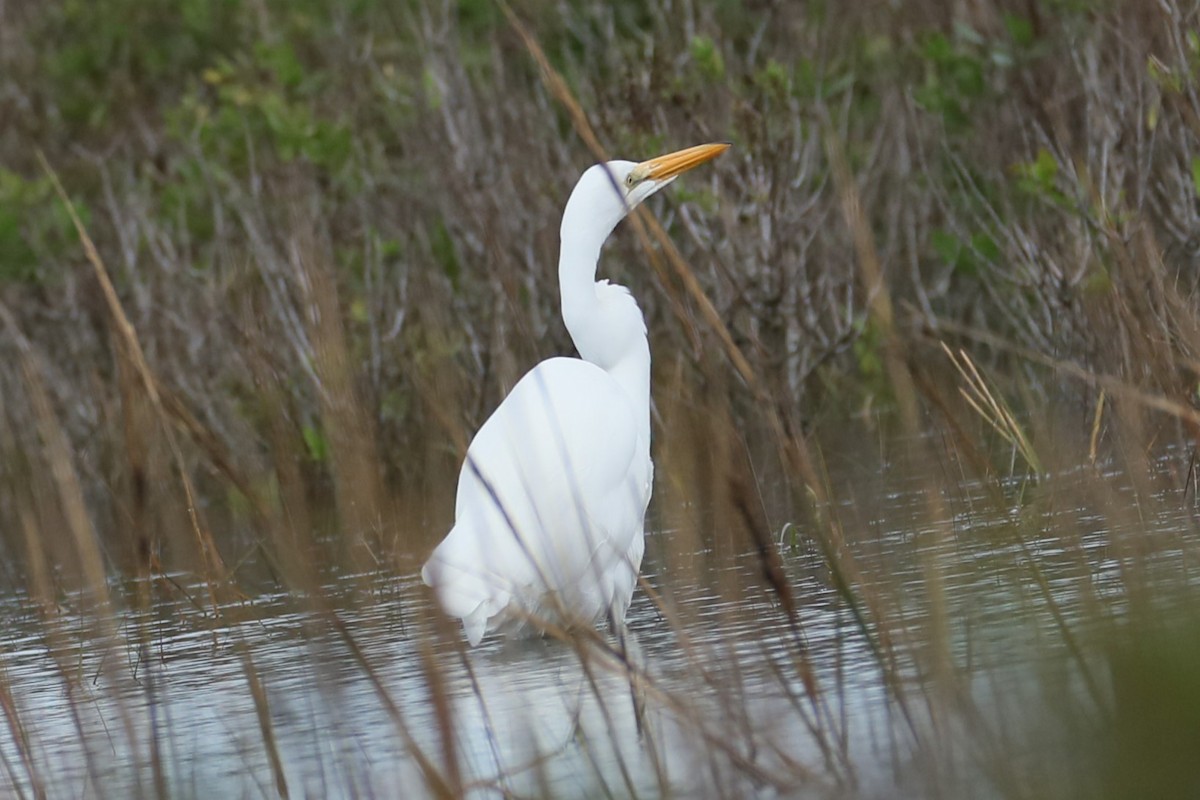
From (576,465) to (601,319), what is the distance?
744 millimetres

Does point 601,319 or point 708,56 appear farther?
point 708,56

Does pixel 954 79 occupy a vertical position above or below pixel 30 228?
below

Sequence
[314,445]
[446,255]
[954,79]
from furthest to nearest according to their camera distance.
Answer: [446,255], [954,79], [314,445]

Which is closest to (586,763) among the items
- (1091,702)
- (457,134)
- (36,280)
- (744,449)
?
(744,449)

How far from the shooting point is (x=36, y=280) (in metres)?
11.4

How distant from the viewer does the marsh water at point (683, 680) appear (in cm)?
267

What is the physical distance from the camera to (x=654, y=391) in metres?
8.10

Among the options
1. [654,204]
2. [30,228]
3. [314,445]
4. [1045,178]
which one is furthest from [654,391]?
[30,228]

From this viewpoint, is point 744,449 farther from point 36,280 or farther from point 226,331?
Answer: point 36,280

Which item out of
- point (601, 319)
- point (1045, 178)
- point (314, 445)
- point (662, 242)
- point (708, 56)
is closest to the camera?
point (662, 242)

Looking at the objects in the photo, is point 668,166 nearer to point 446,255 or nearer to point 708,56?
point 708,56

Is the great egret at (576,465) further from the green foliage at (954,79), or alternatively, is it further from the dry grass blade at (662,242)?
the green foliage at (954,79)

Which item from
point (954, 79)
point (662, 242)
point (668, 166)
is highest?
point (954, 79)

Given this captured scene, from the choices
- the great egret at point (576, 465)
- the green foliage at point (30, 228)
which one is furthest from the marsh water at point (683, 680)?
the green foliage at point (30, 228)
